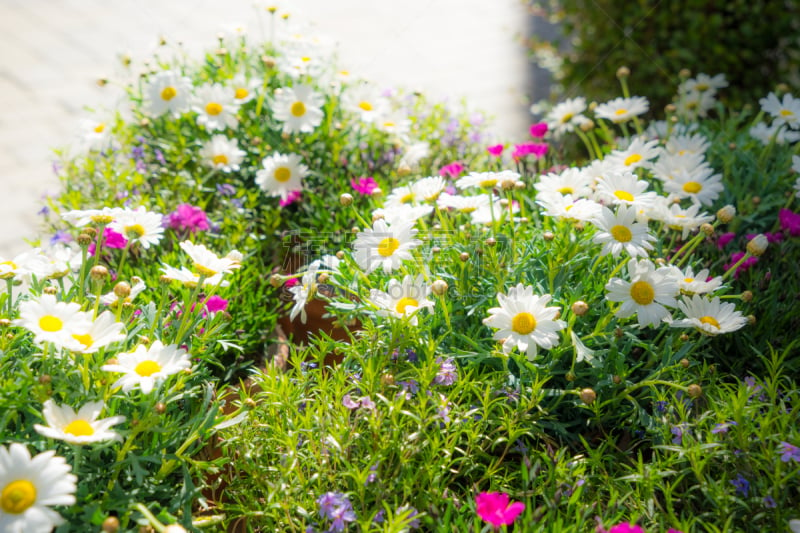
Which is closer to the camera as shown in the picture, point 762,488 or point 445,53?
point 762,488

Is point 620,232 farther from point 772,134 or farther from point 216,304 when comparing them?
point 772,134

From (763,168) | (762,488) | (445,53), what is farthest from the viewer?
(445,53)

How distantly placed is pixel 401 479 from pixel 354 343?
0.36 m

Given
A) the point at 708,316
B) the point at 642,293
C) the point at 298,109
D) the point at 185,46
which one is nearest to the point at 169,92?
the point at 298,109

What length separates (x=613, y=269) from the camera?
5.13ft

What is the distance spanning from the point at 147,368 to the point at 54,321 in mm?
186

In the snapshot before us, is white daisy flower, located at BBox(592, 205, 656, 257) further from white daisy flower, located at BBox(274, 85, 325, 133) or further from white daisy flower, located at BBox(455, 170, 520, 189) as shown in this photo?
white daisy flower, located at BBox(274, 85, 325, 133)

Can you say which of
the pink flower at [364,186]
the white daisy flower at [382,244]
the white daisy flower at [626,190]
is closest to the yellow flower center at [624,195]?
the white daisy flower at [626,190]

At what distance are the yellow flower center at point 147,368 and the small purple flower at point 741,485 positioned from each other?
109cm

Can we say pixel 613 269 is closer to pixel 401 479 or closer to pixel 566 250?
pixel 566 250

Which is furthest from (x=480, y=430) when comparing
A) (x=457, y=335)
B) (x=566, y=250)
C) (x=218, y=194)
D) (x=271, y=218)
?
(x=218, y=194)

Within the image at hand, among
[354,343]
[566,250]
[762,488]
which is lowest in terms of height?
[762,488]

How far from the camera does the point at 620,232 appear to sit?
1421mm

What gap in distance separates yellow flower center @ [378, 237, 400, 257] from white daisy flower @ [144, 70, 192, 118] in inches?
46.5
